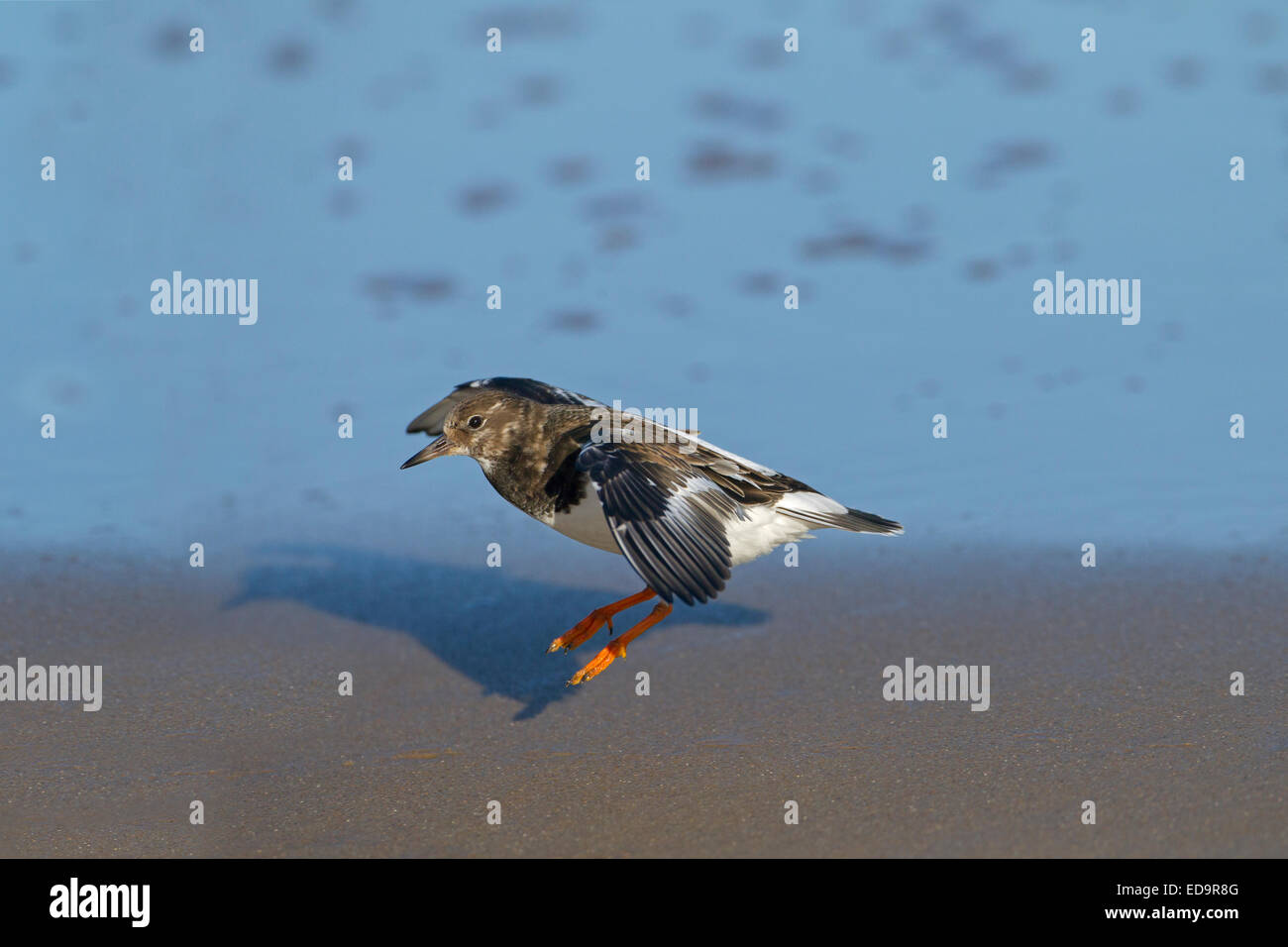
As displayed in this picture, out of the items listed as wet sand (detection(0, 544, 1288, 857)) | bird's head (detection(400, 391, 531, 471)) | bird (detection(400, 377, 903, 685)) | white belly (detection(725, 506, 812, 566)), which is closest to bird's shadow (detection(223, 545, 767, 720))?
wet sand (detection(0, 544, 1288, 857))

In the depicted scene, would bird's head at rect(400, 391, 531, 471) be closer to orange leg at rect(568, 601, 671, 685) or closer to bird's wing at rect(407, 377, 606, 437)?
bird's wing at rect(407, 377, 606, 437)

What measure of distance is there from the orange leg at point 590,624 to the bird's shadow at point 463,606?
26 cm

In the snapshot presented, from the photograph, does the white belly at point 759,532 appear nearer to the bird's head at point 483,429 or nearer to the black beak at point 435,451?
the bird's head at point 483,429

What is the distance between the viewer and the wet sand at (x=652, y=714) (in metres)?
6.07

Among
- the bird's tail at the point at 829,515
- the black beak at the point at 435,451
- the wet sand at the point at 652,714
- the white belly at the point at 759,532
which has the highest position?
the black beak at the point at 435,451

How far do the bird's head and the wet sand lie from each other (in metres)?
1.14

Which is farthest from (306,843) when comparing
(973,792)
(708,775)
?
(973,792)

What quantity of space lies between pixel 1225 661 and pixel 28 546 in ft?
23.2

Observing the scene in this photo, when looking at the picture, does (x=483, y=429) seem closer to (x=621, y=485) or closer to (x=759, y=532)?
(x=621, y=485)

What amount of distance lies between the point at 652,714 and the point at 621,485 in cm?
118

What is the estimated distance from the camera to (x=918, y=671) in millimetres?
7457

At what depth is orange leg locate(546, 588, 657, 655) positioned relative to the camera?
7410 millimetres

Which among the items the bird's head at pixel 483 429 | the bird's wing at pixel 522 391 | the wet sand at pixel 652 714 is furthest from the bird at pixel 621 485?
the wet sand at pixel 652 714

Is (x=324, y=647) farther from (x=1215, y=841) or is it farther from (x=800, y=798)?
(x=1215, y=841)
